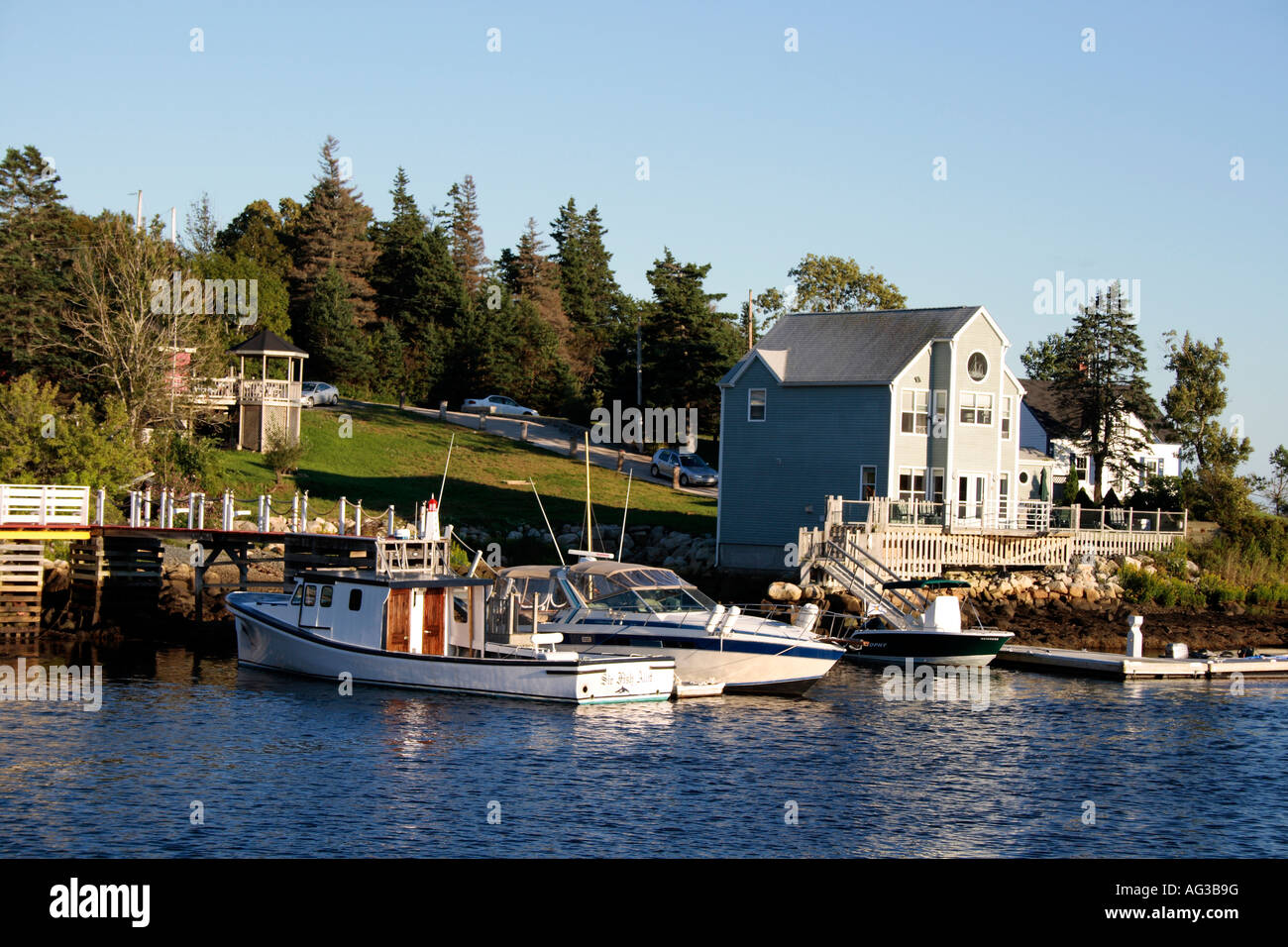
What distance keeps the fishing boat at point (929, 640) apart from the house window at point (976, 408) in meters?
13.4

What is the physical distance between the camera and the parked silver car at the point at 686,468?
6444cm

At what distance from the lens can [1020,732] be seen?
26.8m

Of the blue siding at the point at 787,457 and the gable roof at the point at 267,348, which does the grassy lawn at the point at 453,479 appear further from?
the blue siding at the point at 787,457

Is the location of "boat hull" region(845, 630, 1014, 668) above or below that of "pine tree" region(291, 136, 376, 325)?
below

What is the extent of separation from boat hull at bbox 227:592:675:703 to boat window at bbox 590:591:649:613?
2.76m

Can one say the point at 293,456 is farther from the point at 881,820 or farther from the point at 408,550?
the point at 881,820

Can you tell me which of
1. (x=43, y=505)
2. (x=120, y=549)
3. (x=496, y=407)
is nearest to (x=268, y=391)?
(x=496, y=407)

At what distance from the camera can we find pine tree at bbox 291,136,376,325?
88688 mm

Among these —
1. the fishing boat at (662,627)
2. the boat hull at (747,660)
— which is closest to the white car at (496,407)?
the fishing boat at (662,627)

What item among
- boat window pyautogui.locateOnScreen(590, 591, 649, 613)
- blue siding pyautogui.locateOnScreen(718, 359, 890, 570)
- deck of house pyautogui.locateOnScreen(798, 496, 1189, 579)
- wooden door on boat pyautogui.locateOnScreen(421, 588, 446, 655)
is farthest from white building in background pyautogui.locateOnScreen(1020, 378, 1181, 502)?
wooden door on boat pyautogui.locateOnScreen(421, 588, 446, 655)

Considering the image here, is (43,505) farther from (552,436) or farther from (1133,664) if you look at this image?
(552,436)

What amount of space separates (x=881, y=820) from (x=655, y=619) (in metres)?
12.1

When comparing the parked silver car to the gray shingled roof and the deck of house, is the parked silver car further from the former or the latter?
the deck of house
